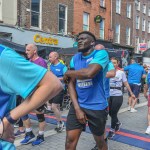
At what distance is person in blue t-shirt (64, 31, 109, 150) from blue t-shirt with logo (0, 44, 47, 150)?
6.36ft

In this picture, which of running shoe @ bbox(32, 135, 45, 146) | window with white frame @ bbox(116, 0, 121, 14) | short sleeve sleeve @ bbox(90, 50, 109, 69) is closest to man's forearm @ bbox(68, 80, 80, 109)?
short sleeve sleeve @ bbox(90, 50, 109, 69)

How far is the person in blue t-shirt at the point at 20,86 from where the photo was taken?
1614 millimetres

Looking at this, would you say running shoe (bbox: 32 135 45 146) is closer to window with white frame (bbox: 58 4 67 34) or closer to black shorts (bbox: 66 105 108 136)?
black shorts (bbox: 66 105 108 136)

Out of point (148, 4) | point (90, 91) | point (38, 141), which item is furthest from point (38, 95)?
point (148, 4)

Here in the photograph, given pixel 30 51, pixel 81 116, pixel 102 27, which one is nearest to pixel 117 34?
pixel 102 27

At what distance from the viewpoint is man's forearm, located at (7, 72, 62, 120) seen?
5.28 feet

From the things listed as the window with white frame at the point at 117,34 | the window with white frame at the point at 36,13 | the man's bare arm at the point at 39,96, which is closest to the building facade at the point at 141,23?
the window with white frame at the point at 117,34

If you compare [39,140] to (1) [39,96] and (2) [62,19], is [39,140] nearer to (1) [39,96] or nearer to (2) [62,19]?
(1) [39,96]

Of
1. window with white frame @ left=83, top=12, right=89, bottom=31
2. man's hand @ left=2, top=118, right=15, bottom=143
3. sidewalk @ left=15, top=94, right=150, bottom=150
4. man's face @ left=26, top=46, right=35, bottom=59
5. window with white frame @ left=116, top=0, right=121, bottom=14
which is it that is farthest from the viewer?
window with white frame @ left=116, top=0, right=121, bottom=14

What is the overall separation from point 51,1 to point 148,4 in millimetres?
22324

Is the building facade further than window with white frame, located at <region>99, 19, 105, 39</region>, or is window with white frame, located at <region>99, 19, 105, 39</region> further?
the building facade

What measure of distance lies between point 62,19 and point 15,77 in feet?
62.3

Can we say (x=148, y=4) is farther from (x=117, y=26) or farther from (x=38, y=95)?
(x=38, y=95)

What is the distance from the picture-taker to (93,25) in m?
24.0
